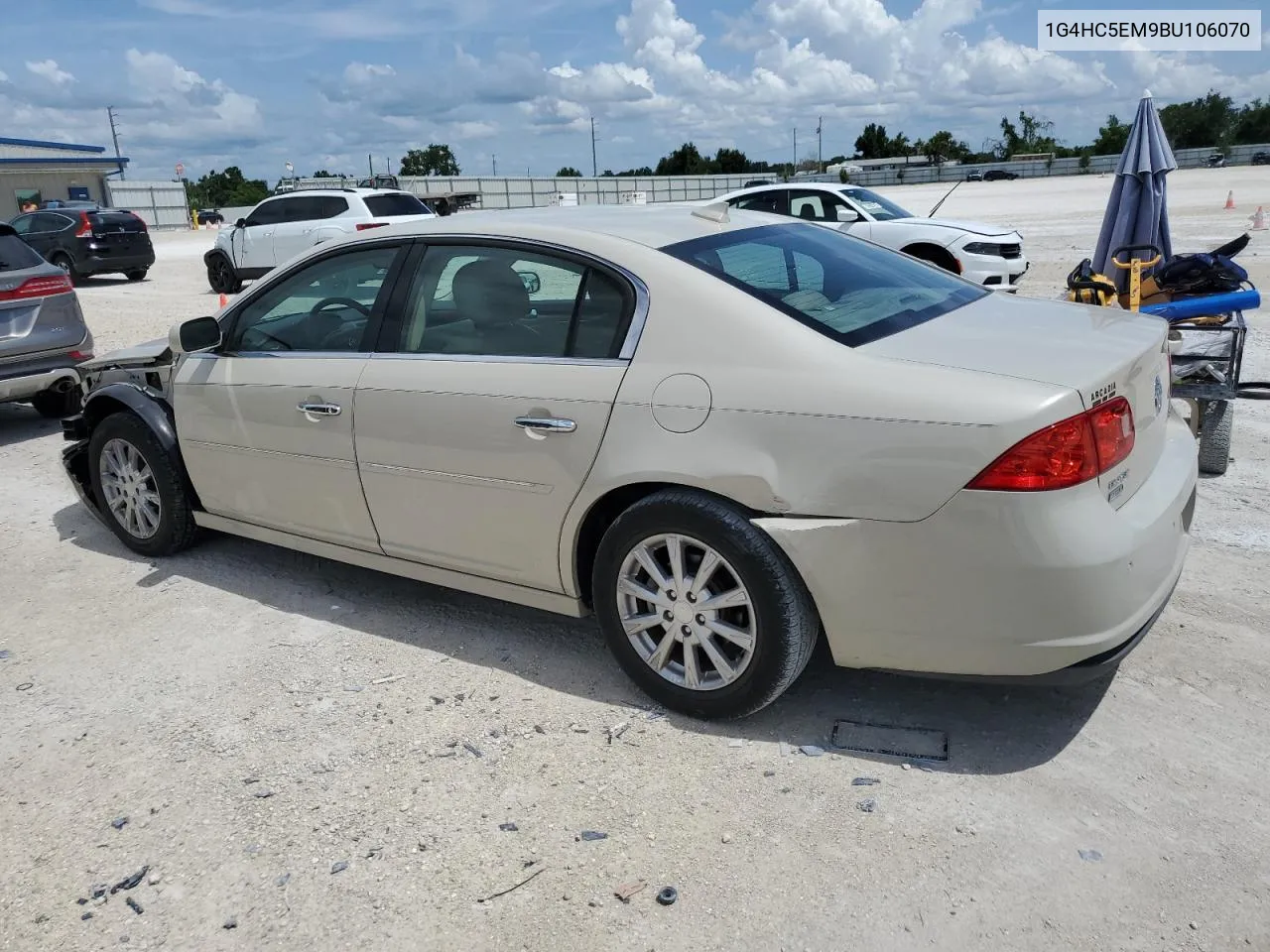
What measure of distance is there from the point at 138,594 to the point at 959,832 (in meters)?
3.78

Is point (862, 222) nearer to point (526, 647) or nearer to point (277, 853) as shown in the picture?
point (526, 647)

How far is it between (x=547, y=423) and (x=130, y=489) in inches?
111

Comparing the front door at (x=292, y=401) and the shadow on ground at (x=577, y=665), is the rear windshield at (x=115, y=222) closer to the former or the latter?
the shadow on ground at (x=577, y=665)

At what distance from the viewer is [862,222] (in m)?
13.9

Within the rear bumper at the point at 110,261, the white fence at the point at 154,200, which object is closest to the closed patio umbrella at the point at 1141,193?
the rear bumper at the point at 110,261

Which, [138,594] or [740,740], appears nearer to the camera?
[740,740]

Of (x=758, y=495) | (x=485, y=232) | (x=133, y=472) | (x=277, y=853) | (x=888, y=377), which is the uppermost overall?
(x=485, y=232)

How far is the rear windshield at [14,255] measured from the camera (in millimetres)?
7730

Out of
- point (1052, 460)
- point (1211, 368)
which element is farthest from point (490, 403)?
point (1211, 368)

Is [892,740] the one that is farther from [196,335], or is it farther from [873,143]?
[873,143]

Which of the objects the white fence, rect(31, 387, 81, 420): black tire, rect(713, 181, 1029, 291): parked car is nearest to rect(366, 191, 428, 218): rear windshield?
rect(713, 181, 1029, 291): parked car

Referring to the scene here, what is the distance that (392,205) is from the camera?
17906mm

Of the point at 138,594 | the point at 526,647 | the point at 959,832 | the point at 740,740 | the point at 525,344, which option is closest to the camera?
the point at 959,832

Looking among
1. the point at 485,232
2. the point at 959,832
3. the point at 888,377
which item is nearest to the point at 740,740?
the point at 959,832
